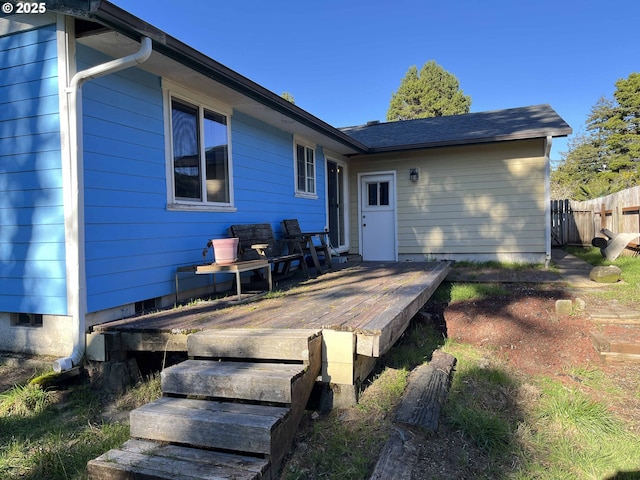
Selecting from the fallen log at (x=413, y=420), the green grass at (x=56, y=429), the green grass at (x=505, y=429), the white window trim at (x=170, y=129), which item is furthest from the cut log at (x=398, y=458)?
the white window trim at (x=170, y=129)

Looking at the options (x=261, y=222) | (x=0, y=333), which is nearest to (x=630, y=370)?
(x=261, y=222)

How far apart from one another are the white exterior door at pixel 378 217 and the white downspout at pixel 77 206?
6720 millimetres

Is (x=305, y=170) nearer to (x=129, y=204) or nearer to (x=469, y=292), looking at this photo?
(x=469, y=292)

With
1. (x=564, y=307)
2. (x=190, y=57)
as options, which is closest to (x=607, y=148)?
(x=564, y=307)

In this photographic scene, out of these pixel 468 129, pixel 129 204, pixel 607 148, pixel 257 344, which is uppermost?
pixel 607 148

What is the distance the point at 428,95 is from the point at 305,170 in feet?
77.1

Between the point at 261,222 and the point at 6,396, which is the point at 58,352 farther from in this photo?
the point at 261,222

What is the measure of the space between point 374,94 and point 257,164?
82.4 feet

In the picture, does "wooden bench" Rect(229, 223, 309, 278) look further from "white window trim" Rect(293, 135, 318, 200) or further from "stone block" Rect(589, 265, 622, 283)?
"stone block" Rect(589, 265, 622, 283)

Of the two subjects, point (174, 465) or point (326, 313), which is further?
point (326, 313)

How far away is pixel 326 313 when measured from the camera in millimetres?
3064

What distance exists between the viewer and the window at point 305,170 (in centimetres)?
714

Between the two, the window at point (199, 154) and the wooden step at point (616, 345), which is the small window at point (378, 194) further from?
the wooden step at point (616, 345)

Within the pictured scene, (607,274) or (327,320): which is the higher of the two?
(327,320)
